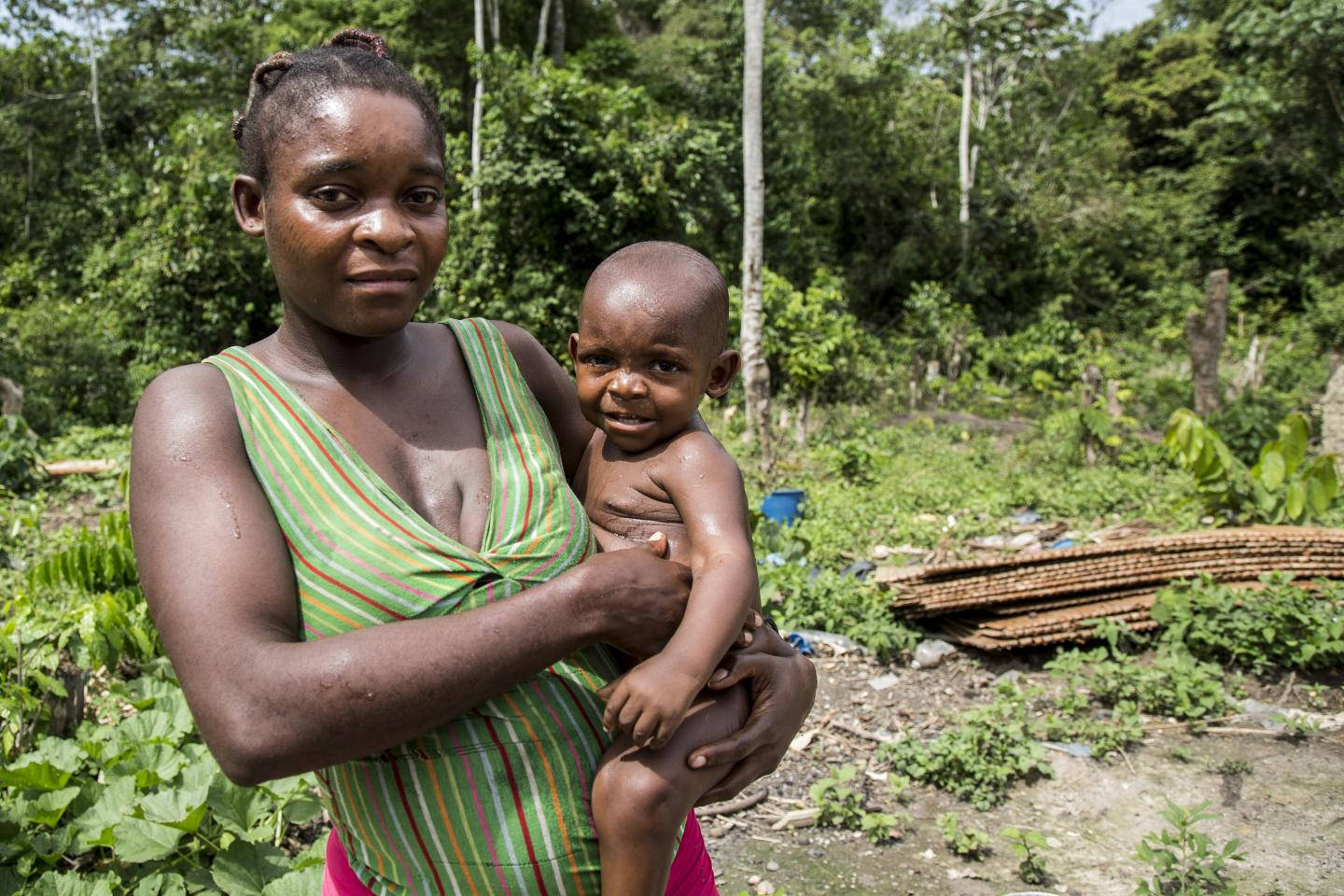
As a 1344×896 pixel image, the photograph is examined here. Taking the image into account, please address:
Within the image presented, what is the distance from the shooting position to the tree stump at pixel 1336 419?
25.3 ft

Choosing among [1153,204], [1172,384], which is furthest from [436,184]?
[1153,204]

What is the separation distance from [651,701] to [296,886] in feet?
4.91

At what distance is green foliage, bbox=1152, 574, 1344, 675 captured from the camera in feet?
15.8

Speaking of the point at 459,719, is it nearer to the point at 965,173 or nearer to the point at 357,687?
the point at 357,687

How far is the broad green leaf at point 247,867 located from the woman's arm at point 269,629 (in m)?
1.62

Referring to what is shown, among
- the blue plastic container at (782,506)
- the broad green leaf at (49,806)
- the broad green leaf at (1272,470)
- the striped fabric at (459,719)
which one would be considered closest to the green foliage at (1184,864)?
the striped fabric at (459,719)

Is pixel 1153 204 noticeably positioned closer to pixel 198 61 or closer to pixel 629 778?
pixel 198 61

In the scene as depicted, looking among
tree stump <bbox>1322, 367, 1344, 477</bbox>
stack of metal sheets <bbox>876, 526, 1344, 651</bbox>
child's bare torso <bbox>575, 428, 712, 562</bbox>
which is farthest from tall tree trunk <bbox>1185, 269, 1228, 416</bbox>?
child's bare torso <bbox>575, 428, 712, 562</bbox>

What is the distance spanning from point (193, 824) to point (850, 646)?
3.48 m

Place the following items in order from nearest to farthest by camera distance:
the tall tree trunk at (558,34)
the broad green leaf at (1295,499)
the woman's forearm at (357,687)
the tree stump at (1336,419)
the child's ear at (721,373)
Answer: the woman's forearm at (357,687) → the child's ear at (721,373) → the broad green leaf at (1295,499) → the tree stump at (1336,419) → the tall tree trunk at (558,34)

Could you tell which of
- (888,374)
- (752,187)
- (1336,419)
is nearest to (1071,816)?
(1336,419)

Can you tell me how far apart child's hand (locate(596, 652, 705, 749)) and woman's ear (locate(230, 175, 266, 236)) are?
2.46 feet

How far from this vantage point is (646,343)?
1525mm

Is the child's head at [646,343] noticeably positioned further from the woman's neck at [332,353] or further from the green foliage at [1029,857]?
the green foliage at [1029,857]
